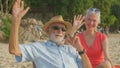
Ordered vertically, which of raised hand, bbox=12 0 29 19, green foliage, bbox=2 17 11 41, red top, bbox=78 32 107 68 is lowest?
green foliage, bbox=2 17 11 41

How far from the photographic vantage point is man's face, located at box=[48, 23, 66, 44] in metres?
4.22

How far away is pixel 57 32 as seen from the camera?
13.9 feet

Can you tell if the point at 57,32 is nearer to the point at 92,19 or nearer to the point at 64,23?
the point at 64,23

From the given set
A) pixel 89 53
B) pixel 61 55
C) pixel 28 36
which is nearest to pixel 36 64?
pixel 61 55

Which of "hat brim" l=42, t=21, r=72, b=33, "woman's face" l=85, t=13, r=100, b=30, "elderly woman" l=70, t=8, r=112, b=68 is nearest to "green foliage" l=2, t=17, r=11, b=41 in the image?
"elderly woman" l=70, t=8, r=112, b=68

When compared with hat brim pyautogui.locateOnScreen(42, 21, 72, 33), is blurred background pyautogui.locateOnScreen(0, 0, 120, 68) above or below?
below

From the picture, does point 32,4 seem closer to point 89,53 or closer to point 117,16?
point 117,16

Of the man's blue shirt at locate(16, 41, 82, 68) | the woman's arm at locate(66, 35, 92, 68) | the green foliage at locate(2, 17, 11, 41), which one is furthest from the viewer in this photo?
the green foliage at locate(2, 17, 11, 41)

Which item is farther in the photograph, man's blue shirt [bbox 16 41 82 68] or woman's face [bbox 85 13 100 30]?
woman's face [bbox 85 13 100 30]

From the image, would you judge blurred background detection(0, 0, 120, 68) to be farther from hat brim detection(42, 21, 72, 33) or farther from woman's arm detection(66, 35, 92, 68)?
woman's arm detection(66, 35, 92, 68)

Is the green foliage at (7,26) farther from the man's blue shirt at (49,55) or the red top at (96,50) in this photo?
the man's blue shirt at (49,55)

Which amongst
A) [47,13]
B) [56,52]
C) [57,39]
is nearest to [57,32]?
[57,39]

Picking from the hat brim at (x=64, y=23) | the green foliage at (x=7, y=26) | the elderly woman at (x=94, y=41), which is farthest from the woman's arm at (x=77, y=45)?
the green foliage at (x=7, y=26)

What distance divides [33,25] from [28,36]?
168 cm
